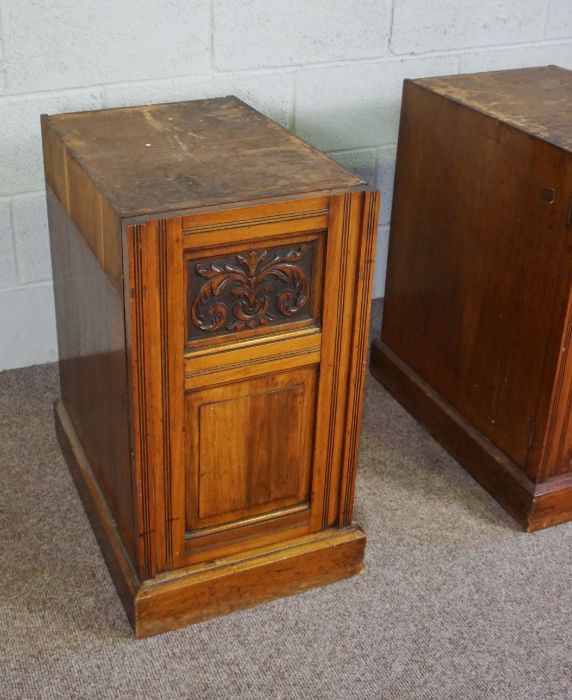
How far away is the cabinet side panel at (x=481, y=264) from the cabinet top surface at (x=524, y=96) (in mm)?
26

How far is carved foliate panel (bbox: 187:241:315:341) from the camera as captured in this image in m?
1.47

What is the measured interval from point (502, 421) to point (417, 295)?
1.24 ft

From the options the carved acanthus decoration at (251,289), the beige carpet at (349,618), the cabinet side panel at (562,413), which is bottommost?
the beige carpet at (349,618)

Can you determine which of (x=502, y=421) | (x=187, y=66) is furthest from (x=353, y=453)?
(x=187, y=66)

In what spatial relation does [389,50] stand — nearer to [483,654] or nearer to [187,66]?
[187,66]

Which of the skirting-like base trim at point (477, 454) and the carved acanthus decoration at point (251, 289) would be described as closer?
the carved acanthus decoration at point (251, 289)

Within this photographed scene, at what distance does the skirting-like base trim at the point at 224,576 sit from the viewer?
1664 millimetres

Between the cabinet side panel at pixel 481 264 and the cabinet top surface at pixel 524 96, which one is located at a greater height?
the cabinet top surface at pixel 524 96

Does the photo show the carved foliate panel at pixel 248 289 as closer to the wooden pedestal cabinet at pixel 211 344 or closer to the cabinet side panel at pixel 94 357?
the wooden pedestal cabinet at pixel 211 344

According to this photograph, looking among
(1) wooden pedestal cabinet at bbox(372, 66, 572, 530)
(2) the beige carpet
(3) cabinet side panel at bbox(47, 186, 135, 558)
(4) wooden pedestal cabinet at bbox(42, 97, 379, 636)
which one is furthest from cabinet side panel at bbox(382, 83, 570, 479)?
(3) cabinet side panel at bbox(47, 186, 135, 558)

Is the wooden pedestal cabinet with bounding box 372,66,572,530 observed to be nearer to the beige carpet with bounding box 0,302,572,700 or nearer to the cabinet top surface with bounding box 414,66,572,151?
the cabinet top surface with bounding box 414,66,572,151

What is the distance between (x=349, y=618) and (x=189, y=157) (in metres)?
0.86

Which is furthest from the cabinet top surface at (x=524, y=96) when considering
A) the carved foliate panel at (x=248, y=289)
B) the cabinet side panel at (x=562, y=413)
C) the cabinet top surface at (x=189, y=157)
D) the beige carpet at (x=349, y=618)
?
the beige carpet at (x=349, y=618)

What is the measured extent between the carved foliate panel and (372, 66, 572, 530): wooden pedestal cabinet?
0.52 m
